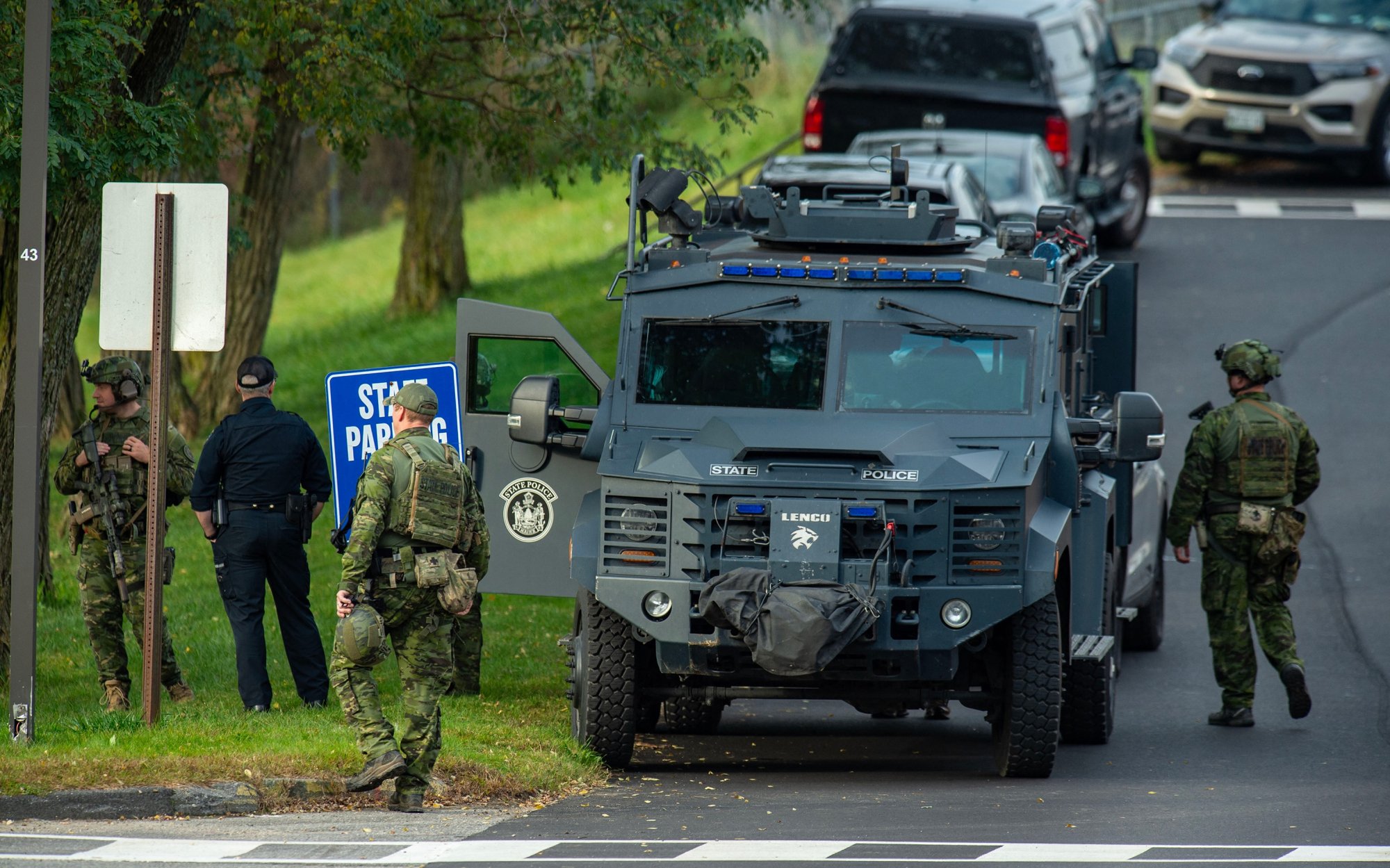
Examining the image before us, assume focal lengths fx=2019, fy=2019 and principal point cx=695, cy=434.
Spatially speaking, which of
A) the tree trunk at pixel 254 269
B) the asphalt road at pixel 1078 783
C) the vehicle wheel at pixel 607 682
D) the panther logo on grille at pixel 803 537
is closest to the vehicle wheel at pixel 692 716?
the asphalt road at pixel 1078 783

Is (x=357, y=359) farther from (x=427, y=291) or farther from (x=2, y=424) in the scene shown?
(x=2, y=424)

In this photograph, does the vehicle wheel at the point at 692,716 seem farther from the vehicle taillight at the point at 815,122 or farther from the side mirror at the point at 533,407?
the vehicle taillight at the point at 815,122

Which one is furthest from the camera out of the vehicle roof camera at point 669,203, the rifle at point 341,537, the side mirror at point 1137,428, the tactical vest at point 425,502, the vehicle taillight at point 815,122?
the vehicle taillight at point 815,122

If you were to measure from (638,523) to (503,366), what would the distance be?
1.62m

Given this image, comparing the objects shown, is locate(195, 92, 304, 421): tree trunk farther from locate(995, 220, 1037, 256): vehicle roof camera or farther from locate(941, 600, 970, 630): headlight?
locate(941, 600, 970, 630): headlight

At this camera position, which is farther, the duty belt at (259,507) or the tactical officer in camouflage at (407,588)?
the duty belt at (259,507)

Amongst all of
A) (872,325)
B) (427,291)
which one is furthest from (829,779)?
(427,291)

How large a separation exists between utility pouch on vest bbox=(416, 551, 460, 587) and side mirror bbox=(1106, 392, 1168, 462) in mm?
3264

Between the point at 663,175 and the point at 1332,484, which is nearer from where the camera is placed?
the point at 663,175

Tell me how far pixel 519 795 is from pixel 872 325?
280 cm

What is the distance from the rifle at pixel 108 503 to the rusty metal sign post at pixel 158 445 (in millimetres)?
947

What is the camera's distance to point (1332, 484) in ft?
54.2

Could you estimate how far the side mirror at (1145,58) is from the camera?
20734 millimetres

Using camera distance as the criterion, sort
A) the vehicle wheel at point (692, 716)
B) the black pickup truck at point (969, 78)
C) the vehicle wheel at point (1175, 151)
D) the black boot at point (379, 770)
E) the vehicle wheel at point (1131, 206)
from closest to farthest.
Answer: the black boot at point (379, 770) → the vehicle wheel at point (692, 716) → the black pickup truck at point (969, 78) → the vehicle wheel at point (1131, 206) → the vehicle wheel at point (1175, 151)
